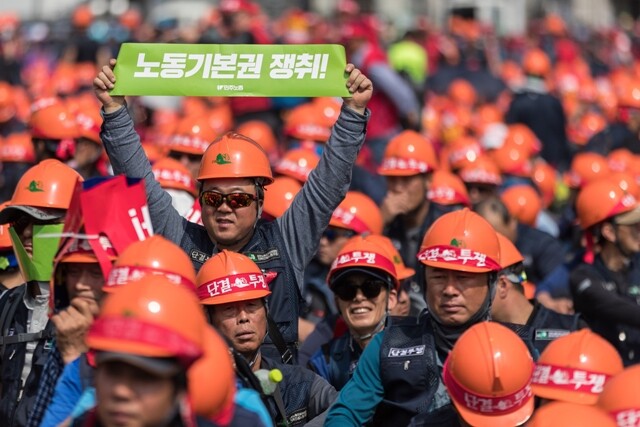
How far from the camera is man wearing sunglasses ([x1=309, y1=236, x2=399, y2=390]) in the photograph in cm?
842

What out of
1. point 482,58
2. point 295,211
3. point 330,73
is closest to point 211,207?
point 295,211

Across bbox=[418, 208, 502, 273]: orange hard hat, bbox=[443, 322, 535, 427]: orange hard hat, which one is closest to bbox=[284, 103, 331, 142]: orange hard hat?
bbox=[418, 208, 502, 273]: orange hard hat

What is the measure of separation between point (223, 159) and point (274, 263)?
2.13 ft

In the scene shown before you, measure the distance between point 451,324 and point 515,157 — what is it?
8.99 meters

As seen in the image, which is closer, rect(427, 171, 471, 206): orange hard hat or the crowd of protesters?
the crowd of protesters

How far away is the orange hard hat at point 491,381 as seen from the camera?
6266 millimetres

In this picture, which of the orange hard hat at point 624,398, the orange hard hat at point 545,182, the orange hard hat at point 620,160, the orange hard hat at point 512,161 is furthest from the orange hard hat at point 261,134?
the orange hard hat at point 624,398

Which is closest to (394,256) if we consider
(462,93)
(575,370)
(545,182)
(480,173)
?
(575,370)

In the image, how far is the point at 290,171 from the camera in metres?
12.0

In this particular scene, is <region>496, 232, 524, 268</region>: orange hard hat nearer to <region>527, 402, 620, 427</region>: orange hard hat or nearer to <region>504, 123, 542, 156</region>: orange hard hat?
<region>527, 402, 620, 427</region>: orange hard hat

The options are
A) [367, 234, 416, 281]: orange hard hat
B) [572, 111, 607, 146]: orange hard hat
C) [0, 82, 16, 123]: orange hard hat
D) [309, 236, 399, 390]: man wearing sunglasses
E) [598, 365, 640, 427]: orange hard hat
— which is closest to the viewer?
[598, 365, 640, 427]: orange hard hat

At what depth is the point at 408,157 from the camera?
480 inches

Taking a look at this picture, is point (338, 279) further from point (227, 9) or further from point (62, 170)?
point (227, 9)

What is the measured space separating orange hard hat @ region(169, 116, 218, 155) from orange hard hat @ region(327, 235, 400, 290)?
386cm
